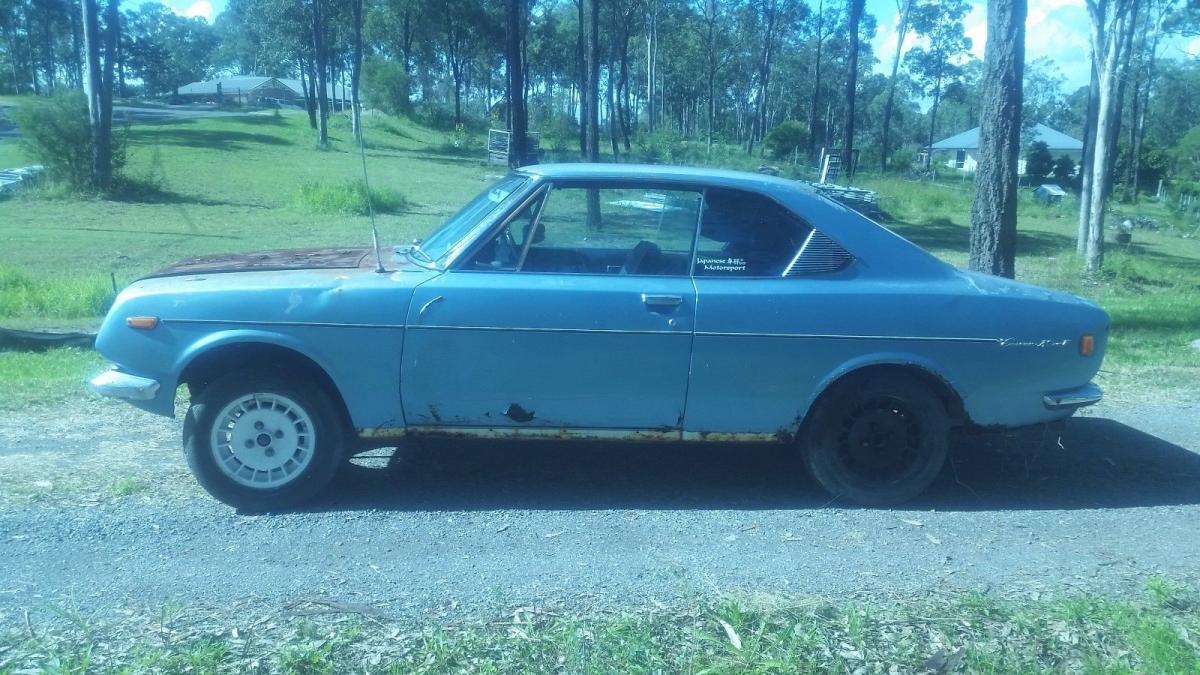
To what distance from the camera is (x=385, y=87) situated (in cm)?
5750

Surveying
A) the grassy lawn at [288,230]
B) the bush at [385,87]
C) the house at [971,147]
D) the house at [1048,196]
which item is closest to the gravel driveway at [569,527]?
the grassy lawn at [288,230]

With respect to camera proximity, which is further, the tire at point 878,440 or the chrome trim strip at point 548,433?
the tire at point 878,440

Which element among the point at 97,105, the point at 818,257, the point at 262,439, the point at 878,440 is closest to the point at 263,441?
the point at 262,439

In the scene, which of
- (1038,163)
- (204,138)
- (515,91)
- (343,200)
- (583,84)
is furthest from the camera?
(1038,163)

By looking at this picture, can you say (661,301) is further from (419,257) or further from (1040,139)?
(1040,139)

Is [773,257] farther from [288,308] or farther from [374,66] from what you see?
[374,66]

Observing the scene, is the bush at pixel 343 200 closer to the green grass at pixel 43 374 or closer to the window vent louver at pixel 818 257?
the green grass at pixel 43 374

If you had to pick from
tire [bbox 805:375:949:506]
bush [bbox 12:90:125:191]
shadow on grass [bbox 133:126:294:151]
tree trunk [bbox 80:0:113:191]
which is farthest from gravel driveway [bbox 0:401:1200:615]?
shadow on grass [bbox 133:126:294:151]

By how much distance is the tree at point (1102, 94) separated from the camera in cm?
1783

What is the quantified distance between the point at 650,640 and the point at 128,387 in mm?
2774

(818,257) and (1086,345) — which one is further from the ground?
(818,257)

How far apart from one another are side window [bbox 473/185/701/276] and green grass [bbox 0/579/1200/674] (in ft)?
6.10

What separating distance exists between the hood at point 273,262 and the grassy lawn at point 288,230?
2.16 metres

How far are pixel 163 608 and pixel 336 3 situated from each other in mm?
47594
